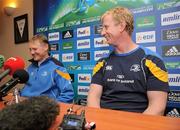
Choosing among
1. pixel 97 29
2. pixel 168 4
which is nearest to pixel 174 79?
pixel 168 4

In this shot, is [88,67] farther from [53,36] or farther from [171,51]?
[171,51]

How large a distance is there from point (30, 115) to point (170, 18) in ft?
5.27

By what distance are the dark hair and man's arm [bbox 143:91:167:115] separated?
0.81 m

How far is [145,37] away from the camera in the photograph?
7.32 ft

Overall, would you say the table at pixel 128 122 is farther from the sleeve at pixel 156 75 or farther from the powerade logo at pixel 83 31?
the powerade logo at pixel 83 31

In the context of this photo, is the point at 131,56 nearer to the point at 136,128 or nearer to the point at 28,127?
the point at 136,128

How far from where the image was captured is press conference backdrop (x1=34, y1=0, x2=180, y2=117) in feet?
6.68

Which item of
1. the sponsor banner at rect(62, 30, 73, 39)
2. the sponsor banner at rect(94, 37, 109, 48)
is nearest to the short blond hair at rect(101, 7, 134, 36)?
the sponsor banner at rect(94, 37, 109, 48)

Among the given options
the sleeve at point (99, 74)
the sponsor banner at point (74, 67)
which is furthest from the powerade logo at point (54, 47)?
the sleeve at point (99, 74)

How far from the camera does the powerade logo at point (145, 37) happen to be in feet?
7.14

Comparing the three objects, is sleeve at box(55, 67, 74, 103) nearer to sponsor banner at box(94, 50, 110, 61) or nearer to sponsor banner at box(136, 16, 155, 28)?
sponsor banner at box(94, 50, 110, 61)

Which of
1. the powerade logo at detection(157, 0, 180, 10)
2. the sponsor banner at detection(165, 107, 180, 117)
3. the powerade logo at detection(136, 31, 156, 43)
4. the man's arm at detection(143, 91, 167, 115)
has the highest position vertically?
the powerade logo at detection(157, 0, 180, 10)

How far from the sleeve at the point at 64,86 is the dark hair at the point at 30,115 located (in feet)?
4.11

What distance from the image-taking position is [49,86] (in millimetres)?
2225
